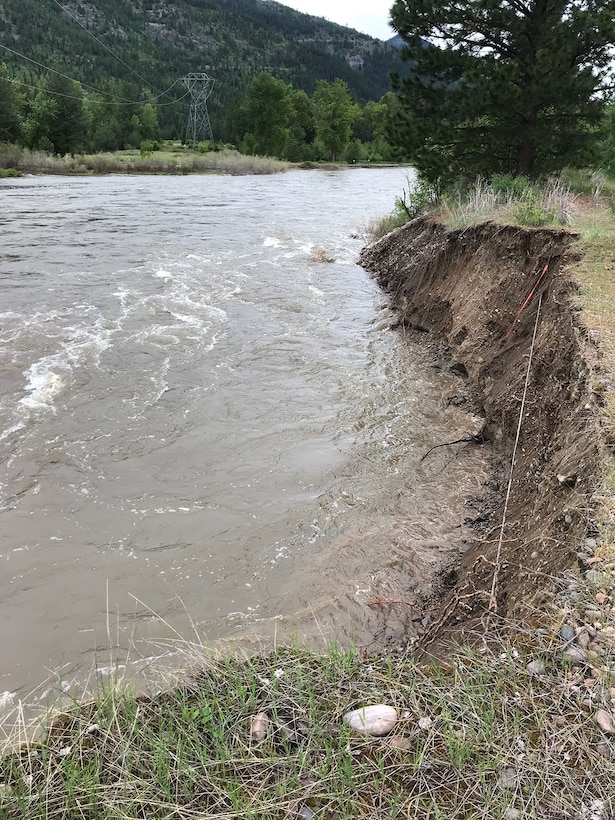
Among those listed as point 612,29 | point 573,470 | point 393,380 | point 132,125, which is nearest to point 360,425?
point 393,380

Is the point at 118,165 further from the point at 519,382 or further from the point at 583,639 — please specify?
the point at 583,639

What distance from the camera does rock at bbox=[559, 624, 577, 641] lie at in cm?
239

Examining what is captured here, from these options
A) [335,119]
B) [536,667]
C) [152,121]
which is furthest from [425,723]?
[152,121]

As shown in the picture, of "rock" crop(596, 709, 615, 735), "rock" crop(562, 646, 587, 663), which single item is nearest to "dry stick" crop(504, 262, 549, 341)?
"rock" crop(562, 646, 587, 663)

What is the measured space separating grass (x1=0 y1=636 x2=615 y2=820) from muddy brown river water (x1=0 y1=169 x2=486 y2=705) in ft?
4.19

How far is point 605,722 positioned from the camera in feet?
A: 6.60

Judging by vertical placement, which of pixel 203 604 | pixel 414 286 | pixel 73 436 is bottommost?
pixel 203 604

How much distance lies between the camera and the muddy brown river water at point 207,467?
3.96 metres

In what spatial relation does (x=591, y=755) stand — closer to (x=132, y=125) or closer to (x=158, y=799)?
(x=158, y=799)

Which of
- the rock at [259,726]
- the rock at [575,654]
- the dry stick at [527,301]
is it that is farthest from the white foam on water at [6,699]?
the dry stick at [527,301]

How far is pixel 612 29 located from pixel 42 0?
259m

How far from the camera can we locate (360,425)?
22.4 ft

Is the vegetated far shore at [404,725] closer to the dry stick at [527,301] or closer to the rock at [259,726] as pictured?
the rock at [259,726]

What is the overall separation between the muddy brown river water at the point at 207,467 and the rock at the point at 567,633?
157 centimetres
